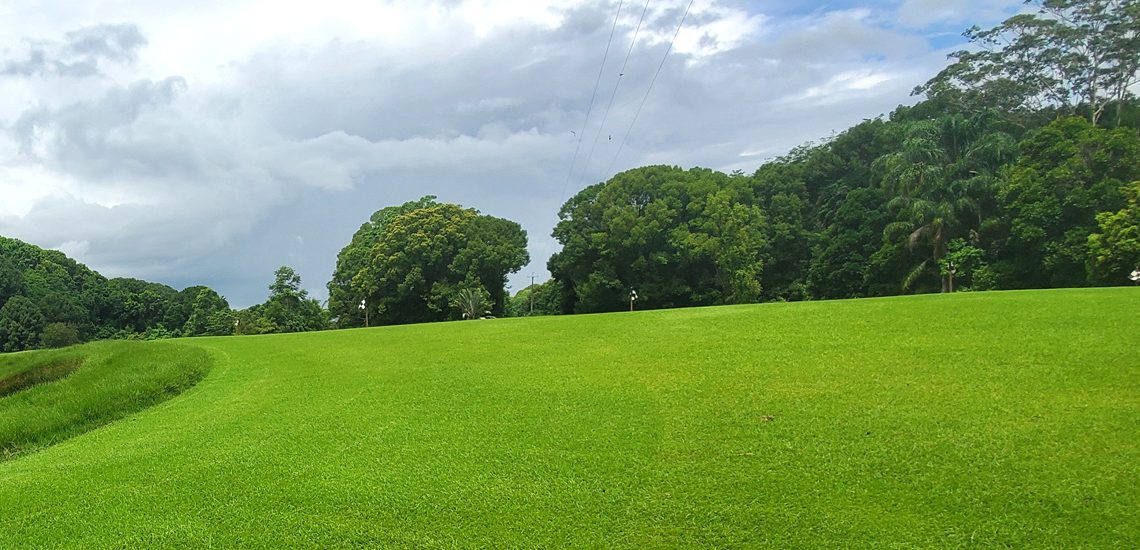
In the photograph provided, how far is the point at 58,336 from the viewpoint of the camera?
5153 cm

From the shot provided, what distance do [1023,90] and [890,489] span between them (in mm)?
41171

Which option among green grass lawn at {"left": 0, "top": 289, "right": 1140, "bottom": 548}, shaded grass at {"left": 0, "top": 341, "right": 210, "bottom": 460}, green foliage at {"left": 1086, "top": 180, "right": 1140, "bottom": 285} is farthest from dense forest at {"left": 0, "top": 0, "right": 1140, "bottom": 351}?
shaded grass at {"left": 0, "top": 341, "right": 210, "bottom": 460}

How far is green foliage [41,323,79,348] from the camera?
51.2 meters

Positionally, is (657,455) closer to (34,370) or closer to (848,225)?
(34,370)

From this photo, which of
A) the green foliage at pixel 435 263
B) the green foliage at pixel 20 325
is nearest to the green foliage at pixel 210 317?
the green foliage at pixel 20 325

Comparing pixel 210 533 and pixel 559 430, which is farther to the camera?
pixel 559 430

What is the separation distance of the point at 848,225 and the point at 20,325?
67.1 metres

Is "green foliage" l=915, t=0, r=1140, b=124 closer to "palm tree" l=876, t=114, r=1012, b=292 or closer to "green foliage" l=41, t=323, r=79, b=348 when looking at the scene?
"palm tree" l=876, t=114, r=1012, b=292

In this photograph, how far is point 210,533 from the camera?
4305 mm

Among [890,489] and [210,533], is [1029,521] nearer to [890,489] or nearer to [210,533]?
[890,489]

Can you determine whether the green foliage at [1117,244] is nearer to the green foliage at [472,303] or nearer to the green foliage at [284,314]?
the green foliage at [472,303]

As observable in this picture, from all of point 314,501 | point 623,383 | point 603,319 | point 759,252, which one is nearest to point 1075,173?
point 759,252

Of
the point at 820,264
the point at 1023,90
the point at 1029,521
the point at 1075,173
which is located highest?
the point at 1023,90

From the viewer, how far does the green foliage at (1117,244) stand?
21078 mm
